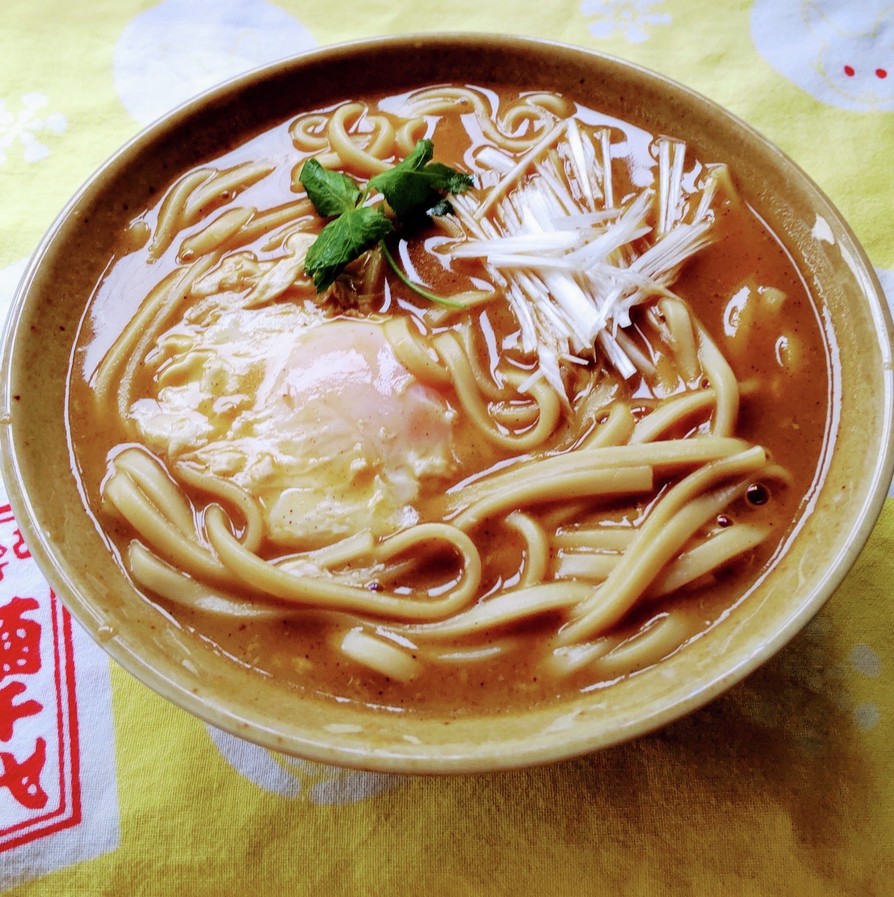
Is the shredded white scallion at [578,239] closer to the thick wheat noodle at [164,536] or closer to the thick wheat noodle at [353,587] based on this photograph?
the thick wheat noodle at [353,587]

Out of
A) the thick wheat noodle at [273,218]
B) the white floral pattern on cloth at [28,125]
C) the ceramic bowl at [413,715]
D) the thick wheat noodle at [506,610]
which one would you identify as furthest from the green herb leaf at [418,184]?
the white floral pattern on cloth at [28,125]

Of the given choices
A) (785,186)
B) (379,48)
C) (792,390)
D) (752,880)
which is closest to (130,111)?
(379,48)

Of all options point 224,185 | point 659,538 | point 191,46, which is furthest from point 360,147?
point 659,538

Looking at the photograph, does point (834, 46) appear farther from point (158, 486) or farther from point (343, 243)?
point (158, 486)

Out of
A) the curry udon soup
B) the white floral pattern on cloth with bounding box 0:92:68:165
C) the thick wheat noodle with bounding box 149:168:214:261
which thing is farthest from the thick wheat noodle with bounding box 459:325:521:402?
the white floral pattern on cloth with bounding box 0:92:68:165

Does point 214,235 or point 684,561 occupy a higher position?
point 214,235

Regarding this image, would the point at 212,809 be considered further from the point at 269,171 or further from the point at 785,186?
the point at 785,186

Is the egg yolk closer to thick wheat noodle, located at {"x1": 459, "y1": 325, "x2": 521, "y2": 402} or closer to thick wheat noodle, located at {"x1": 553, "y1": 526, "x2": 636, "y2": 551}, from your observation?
thick wheat noodle, located at {"x1": 459, "y1": 325, "x2": 521, "y2": 402}
